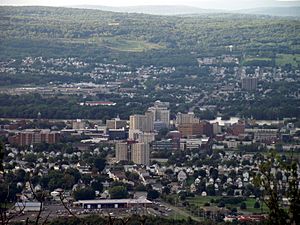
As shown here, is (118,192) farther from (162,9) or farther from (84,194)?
(162,9)

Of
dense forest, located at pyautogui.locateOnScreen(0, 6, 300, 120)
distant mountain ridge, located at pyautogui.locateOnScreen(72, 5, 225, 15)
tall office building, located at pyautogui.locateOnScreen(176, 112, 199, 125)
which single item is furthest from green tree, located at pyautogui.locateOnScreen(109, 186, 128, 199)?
distant mountain ridge, located at pyautogui.locateOnScreen(72, 5, 225, 15)

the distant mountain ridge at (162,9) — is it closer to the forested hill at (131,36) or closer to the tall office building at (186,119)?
the forested hill at (131,36)

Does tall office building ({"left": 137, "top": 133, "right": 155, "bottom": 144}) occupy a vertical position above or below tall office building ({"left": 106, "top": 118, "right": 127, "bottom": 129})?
above

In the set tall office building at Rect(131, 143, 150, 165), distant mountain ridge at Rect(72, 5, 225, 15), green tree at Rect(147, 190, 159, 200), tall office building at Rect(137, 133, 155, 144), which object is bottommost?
Answer: distant mountain ridge at Rect(72, 5, 225, 15)

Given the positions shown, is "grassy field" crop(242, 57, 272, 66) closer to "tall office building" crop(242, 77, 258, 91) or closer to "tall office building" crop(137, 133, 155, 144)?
"tall office building" crop(242, 77, 258, 91)

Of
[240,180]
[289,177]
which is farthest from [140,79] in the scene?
[289,177]

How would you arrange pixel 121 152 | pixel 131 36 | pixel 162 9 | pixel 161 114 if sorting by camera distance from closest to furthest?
pixel 121 152 < pixel 161 114 < pixel 131 36 < pixel 162 9

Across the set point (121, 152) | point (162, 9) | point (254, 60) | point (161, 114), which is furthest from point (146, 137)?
point (162, 9)
